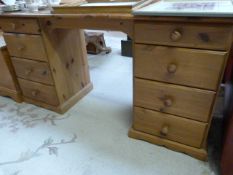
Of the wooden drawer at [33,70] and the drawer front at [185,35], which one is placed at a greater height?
the drawer front at [185,35]

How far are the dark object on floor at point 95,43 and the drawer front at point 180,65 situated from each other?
1.58 m

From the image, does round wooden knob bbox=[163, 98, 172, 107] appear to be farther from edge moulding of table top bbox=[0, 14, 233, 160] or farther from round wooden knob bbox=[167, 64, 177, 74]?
round wooden knob bbox=[167, 64, 177, 74]

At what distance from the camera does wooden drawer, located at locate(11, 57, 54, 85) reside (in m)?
1.30

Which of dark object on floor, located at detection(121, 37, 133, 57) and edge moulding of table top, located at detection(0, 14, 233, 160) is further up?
edge moulding of table top, located at detection(0, 14, 233, 160)

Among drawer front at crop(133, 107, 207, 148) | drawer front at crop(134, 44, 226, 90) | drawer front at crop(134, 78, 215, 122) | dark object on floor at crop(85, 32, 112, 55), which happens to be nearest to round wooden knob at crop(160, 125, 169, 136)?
drawer front at crop(133, 107, 207, 148)

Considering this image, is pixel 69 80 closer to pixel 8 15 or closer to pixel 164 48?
pixel 8 15

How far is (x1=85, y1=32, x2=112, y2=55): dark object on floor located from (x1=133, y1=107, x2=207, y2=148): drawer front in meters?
1.54

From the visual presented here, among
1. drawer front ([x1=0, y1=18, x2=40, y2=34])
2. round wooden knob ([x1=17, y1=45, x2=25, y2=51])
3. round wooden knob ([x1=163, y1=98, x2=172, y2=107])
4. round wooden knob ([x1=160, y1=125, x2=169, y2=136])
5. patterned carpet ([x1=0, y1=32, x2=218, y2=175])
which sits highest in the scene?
drawer front ([x1=0, y1=18, x2=40, y2=34])

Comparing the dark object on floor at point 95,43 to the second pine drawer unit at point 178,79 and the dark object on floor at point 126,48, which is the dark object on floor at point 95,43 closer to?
the dark object on floor at point 126,48

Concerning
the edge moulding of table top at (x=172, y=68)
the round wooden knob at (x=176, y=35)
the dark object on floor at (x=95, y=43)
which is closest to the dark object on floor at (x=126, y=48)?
the dark object on floor at (x=95, y=43)

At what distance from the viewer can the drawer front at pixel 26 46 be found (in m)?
1.22

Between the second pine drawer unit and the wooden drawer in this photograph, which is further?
the wooden drawer

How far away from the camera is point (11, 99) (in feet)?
5.46

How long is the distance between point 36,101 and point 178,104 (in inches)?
43.2
